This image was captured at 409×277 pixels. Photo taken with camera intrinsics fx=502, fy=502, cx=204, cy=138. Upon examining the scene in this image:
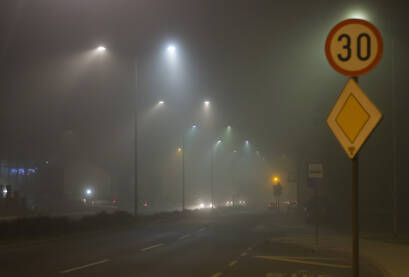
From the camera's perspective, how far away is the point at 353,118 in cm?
573

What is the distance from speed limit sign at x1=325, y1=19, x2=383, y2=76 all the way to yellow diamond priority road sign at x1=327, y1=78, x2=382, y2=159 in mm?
271

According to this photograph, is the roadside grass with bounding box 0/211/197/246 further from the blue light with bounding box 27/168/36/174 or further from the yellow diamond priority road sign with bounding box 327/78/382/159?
the blue light with bounding box 27/168/36/174

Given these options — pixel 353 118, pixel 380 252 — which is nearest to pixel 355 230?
pixel 353 118

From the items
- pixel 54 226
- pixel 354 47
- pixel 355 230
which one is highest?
pixel 354 47

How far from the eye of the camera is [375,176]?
4662 cm

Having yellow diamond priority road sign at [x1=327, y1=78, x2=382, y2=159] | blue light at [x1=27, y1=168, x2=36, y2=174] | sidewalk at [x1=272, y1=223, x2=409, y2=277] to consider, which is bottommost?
sidewalk at [x1=272, y1=223, x2=409, y2=277]

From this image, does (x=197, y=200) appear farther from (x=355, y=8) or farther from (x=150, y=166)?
(x=355, y=8)

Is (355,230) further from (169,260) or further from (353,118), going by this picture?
(169,260)

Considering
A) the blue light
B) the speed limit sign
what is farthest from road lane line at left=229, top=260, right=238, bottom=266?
the blue light

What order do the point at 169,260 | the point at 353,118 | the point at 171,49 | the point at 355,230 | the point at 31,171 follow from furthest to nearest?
the point at 31,171, the point at 171,49, the point at 169,260, the point at 353,118, the point at 355,230

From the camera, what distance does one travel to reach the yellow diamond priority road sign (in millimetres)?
5559

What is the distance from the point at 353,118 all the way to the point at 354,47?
0.88m

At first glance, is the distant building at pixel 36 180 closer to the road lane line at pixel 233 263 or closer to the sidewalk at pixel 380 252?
the sidewalk at pixel 380 252

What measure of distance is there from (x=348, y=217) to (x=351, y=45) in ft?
150
